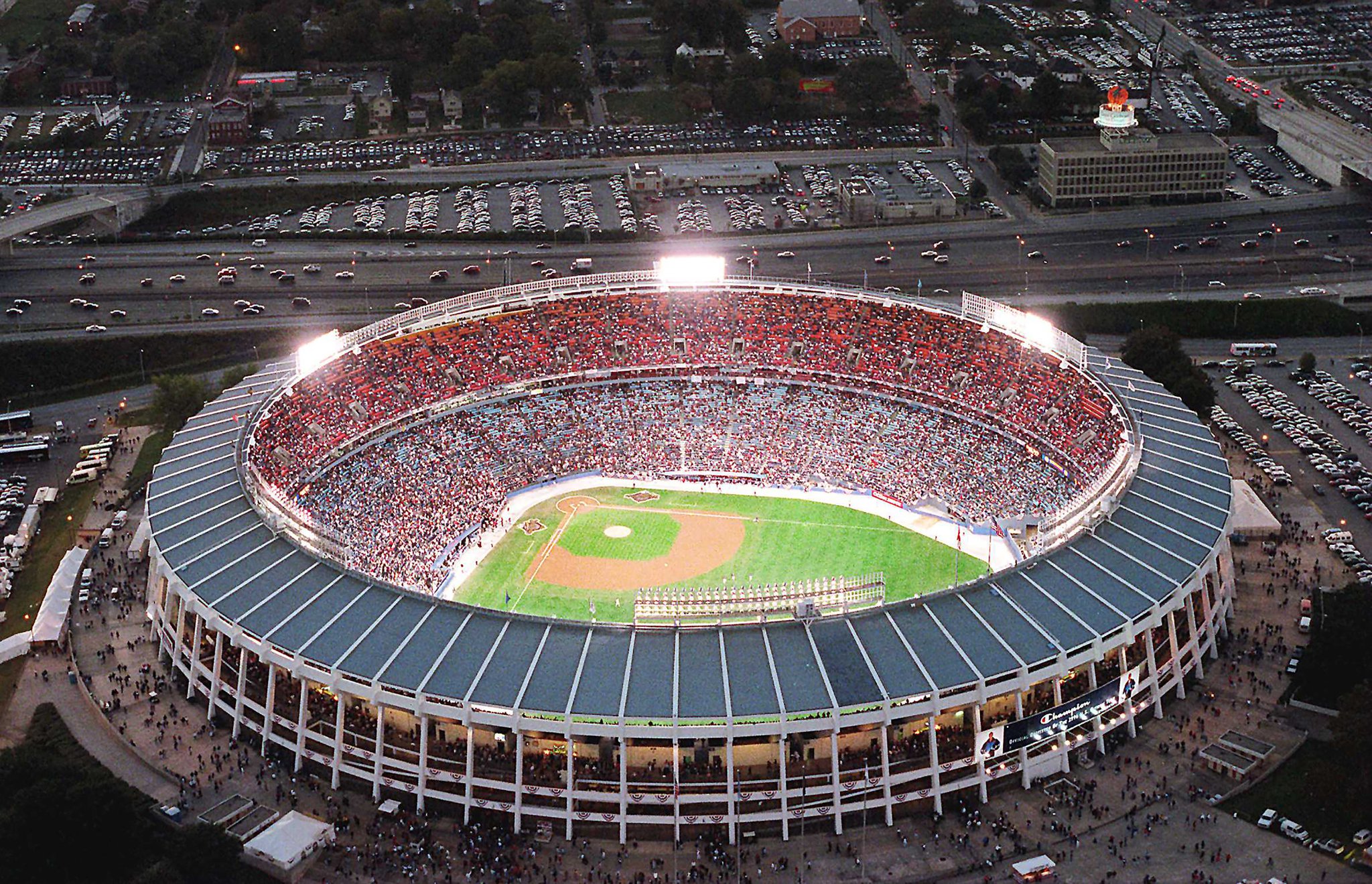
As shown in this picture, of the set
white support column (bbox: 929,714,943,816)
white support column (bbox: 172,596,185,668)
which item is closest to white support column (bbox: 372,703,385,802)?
white support column (bbox: 172,596,185,668)

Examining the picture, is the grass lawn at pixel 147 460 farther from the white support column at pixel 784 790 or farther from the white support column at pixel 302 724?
the white support column at pixel 784 790

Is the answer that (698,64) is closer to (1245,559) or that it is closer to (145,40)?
(145,40)

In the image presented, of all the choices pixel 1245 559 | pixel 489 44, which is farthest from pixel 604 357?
pixel 489 44

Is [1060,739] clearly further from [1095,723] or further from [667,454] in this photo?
[667,454]

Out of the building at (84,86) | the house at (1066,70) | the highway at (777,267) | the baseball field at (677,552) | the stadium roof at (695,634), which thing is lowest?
the highway at (777,267)

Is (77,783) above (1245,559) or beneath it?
above

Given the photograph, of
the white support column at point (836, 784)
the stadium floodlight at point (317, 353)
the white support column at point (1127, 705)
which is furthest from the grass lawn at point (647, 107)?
the white support column at point (836, 784)

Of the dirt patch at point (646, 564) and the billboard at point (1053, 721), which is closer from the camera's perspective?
the billboard at point (1053, 721)
